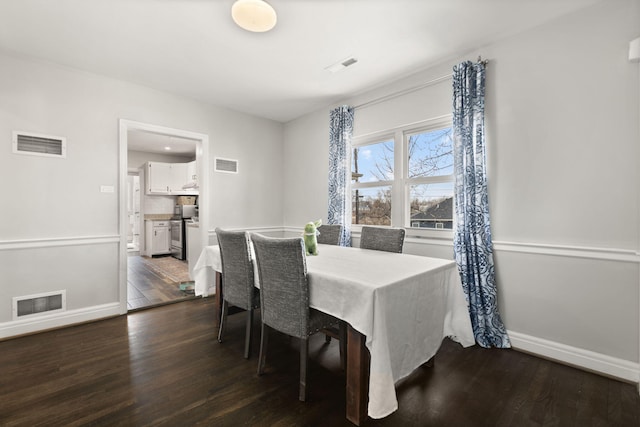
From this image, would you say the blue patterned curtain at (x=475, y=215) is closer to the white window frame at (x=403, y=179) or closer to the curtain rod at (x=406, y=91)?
the curtain rod at (x=406, y=91)

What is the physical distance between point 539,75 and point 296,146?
3210mm

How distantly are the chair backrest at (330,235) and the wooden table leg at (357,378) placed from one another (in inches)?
65.4

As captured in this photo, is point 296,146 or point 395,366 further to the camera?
point 296,146

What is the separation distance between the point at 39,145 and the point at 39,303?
1.57 meters

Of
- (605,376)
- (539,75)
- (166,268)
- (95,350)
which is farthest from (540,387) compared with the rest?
(166,268)

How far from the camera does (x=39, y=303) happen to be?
2.86 meters

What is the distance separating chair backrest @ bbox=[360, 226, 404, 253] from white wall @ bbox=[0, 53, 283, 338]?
9.26 feet

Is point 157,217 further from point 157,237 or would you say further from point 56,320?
point 56,320

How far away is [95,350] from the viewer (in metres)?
2.43

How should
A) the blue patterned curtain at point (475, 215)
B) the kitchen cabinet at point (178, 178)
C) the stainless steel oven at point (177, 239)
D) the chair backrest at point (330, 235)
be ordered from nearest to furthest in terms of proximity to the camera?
the blue patterned curtain at point (475, 215)
the chair backrest at point (330, 235)
the stainless steel oven at point (177, 239)
the kitchen cabinet at point (178, 178)

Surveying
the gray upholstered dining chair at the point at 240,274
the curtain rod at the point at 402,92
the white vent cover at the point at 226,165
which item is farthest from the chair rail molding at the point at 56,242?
the curtain rod at the point at 402,92

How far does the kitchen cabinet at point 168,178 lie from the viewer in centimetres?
673

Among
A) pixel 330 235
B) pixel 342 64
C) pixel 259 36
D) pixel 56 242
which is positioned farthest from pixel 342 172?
pixel 56 242

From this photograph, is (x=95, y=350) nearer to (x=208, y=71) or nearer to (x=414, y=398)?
(x=414, y=398)
